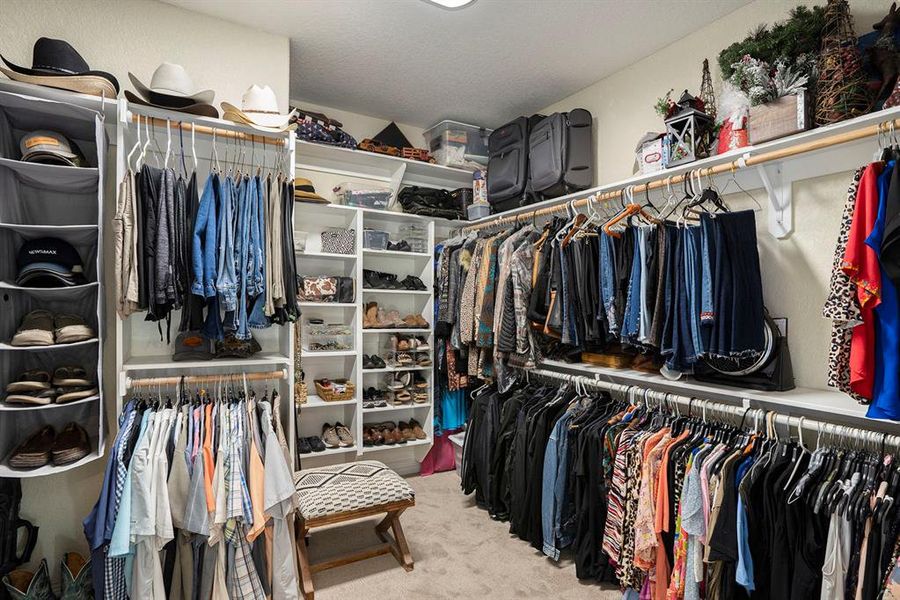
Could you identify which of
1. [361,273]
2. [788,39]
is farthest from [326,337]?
[788,39]

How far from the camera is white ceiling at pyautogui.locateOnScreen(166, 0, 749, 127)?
2.35 metres

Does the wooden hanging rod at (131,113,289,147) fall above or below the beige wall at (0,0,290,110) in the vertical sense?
below

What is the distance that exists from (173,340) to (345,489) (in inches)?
44.9

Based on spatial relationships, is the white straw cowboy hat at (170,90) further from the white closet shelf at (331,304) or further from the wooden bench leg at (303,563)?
the wooden bench leg at (303,563)

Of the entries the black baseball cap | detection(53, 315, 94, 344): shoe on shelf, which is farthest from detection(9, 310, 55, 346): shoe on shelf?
the black baseball cap

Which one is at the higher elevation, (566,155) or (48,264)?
(566,155)

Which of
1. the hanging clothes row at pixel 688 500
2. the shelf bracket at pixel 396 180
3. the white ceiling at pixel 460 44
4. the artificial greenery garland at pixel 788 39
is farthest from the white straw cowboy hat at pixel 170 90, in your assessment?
the artificial greenery garland at pixel 788 39

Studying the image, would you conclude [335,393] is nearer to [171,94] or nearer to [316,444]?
[316,444]

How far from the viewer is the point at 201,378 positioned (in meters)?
2.15

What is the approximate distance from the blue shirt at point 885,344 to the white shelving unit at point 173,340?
7.38ft

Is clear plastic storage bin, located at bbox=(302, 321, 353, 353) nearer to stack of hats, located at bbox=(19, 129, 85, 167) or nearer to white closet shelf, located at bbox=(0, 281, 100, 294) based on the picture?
white closet shelf, located at bbox=(0, 281, 100, 294)

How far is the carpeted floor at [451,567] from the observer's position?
2170 mm

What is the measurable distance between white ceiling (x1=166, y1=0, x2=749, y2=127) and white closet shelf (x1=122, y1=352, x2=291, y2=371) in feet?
5.74

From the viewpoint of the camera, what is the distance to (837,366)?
5.14 ft
